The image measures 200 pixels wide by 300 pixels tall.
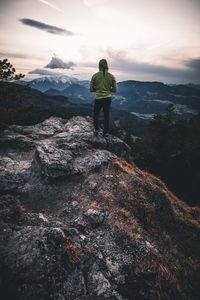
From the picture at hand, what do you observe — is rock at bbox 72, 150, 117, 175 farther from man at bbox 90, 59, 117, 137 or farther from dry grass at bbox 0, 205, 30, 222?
dry grass at bbox 0, 205, 30, 222

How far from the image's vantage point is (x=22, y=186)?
700 cm

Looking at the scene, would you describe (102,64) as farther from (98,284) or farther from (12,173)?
(98,284)

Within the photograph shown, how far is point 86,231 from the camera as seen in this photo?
5191 millimetres

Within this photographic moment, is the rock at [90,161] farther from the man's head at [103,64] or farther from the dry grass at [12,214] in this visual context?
the man's head at [103,64]

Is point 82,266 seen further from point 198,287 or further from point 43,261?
point 198,287

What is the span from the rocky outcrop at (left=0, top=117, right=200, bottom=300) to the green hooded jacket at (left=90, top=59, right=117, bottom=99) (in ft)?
12.2

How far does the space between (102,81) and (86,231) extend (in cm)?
751

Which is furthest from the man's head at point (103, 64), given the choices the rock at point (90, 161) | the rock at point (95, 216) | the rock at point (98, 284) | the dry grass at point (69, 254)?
the rock at point (98, 284)

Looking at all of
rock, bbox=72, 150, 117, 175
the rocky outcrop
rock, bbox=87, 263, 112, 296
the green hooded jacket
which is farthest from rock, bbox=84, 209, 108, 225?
the green hooded jacket

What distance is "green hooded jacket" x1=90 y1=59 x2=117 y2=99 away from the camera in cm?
798

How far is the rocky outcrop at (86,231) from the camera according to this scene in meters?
3.53

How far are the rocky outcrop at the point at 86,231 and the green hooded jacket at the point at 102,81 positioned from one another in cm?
372

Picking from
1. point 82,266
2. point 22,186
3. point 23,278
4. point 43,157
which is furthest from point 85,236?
point 43,157

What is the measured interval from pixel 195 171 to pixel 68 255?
16.7 m
